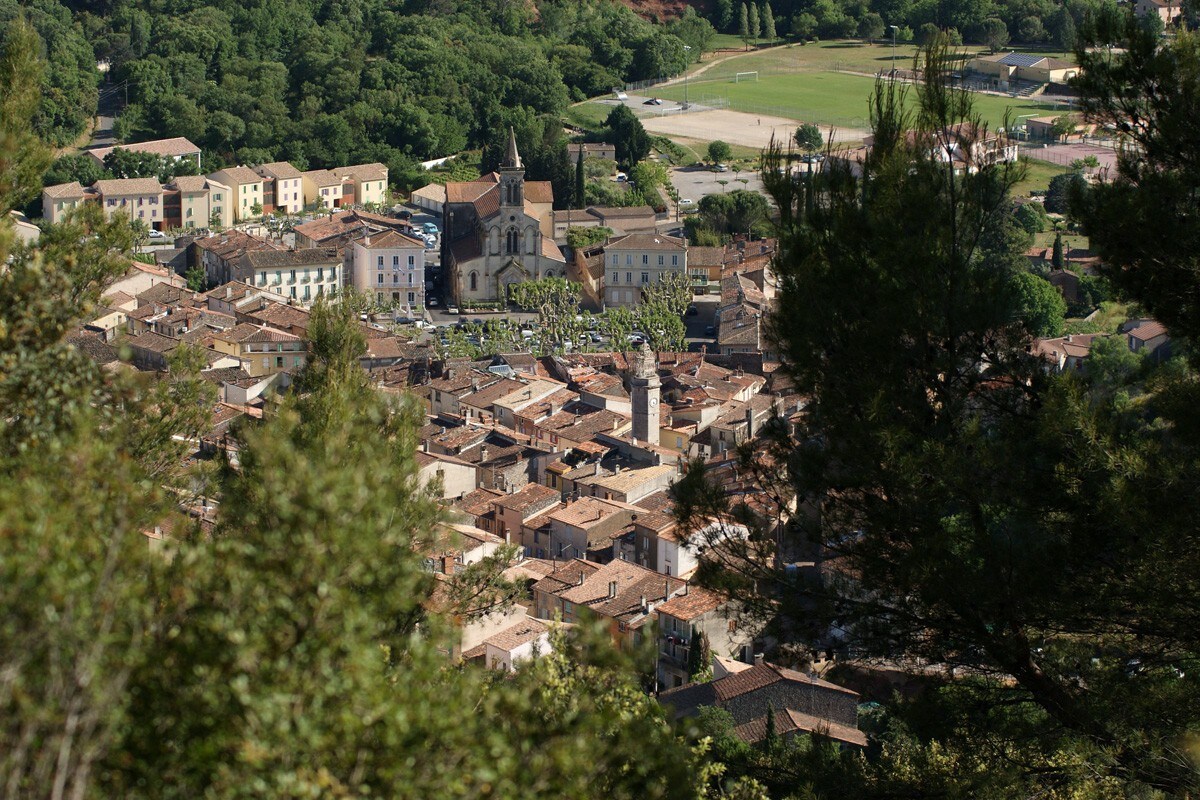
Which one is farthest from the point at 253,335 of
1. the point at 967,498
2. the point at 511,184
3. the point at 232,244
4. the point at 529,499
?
the point at 967,498

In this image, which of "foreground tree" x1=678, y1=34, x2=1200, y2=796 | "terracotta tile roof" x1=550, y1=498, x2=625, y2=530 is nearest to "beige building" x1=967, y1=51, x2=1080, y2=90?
"terracotta tile roof" x1=550, y1=498, x2=625, y2=530

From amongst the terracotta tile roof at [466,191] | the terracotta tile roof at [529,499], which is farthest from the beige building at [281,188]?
the terracotta tile roof at [529,499]

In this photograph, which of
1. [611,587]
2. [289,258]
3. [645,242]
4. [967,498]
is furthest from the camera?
[645,242]

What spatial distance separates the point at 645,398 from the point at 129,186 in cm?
1887

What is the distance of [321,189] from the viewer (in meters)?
38.7

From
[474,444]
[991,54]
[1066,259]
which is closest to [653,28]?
[991,54]

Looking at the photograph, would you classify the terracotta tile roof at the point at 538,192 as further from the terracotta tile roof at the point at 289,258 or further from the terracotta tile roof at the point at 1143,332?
the terracotta tile roof at the point at 1143,332

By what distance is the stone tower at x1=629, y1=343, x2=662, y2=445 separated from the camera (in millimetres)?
20797

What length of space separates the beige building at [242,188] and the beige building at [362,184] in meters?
2.12

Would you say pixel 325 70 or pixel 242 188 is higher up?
pixel 325 70

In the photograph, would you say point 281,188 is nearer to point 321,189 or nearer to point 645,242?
point 321,189

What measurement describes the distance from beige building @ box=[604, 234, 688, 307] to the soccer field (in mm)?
16385

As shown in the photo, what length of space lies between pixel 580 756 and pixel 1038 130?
142 ft

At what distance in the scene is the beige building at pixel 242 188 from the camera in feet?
122
